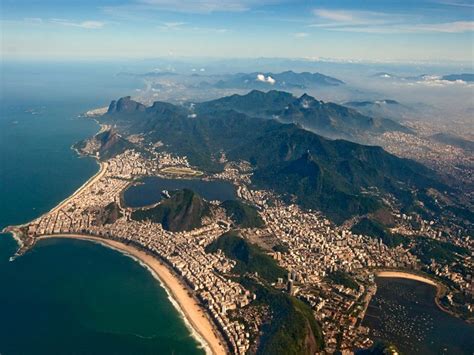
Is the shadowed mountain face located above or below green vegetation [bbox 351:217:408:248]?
above

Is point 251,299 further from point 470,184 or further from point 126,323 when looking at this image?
point 470,184

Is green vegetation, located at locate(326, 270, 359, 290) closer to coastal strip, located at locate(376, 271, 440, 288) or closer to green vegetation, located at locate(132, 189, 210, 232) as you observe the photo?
coastal strip, located at locate(376, 271, 440, 288)

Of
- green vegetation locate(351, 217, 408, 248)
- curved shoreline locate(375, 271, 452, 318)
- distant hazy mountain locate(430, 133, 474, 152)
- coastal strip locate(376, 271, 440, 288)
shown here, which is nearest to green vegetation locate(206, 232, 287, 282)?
coastal strip locate(376, 271, 440, 288)

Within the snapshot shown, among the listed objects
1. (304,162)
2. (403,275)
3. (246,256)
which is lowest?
(403,275)

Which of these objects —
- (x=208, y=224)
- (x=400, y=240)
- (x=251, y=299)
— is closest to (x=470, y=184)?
(x=400, y=240)

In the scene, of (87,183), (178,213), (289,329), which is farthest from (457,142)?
(289,329)

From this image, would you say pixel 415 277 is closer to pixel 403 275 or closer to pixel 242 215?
pixel 403 275
